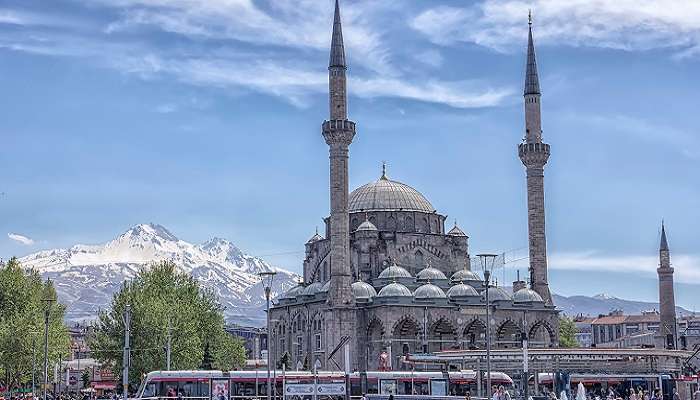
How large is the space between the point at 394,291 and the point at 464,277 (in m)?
10.4

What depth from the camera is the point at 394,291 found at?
249 feet

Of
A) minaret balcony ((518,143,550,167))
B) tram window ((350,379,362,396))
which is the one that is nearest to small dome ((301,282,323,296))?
minaret balcony ((518,143,550,167))

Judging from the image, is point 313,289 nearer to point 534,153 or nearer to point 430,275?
point 430,275

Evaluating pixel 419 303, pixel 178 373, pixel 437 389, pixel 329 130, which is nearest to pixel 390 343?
pixel 419 303

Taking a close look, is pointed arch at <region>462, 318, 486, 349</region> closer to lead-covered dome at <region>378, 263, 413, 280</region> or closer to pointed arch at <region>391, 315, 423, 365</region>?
pointed arch at <region>391, 315, 423, 365</region>

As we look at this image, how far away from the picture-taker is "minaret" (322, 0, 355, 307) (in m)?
72.3

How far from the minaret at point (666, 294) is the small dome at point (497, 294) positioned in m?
18.5

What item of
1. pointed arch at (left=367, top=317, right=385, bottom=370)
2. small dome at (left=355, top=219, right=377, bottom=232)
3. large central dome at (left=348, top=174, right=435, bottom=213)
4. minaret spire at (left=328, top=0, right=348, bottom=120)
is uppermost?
minaret spire at (left=328, top=0, right=348, bottom=120)

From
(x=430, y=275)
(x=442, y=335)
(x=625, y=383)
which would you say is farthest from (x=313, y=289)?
(x=625, y=383)

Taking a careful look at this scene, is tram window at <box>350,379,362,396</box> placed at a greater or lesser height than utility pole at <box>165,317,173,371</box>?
lesser

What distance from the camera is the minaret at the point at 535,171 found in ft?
261

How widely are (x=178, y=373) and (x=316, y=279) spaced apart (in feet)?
123

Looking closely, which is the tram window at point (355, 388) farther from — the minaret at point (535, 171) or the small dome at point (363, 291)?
the minaret at point (535, 171)

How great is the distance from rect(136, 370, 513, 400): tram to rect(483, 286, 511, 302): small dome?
24837mm
